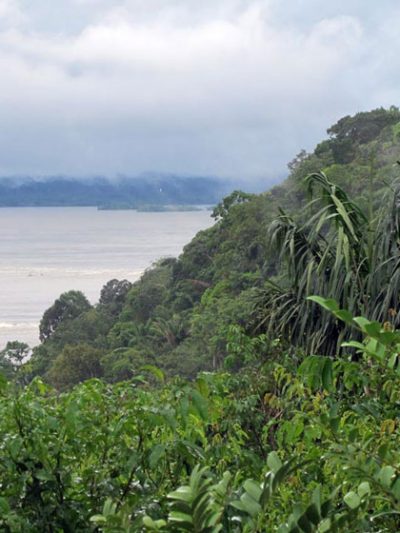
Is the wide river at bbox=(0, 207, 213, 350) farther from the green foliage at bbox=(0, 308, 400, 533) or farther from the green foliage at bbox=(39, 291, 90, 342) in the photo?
the green foliage at bbox=(0, 308, 400, 533)

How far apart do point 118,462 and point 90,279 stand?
76113 mm

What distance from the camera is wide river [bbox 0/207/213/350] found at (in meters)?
65.7

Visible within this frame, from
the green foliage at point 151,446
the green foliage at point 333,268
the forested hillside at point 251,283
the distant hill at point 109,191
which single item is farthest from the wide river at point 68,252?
the green foliage at point 151,446

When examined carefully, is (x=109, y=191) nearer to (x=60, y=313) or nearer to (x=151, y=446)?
(x=60, y=313)

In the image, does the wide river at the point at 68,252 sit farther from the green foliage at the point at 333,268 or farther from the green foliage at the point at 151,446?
the green foliage at the point at 151,446

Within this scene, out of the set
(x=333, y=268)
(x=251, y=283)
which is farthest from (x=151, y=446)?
(x=251, y=283)

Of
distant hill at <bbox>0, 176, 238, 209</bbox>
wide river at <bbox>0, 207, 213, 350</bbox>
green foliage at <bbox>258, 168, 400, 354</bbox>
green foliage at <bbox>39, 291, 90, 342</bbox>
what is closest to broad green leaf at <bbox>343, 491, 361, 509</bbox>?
green foliage at <bbox>258, 168, 400, 354</bbox>

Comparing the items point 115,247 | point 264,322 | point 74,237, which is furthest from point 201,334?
point 74,237

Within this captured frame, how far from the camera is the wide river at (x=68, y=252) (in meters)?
65.7

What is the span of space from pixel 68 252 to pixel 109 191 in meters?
46.6

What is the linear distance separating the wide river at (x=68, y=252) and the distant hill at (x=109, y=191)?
12.3 feet

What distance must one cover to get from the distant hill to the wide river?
374 cm

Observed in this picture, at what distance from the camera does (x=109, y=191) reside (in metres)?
150

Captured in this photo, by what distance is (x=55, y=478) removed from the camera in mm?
2299
